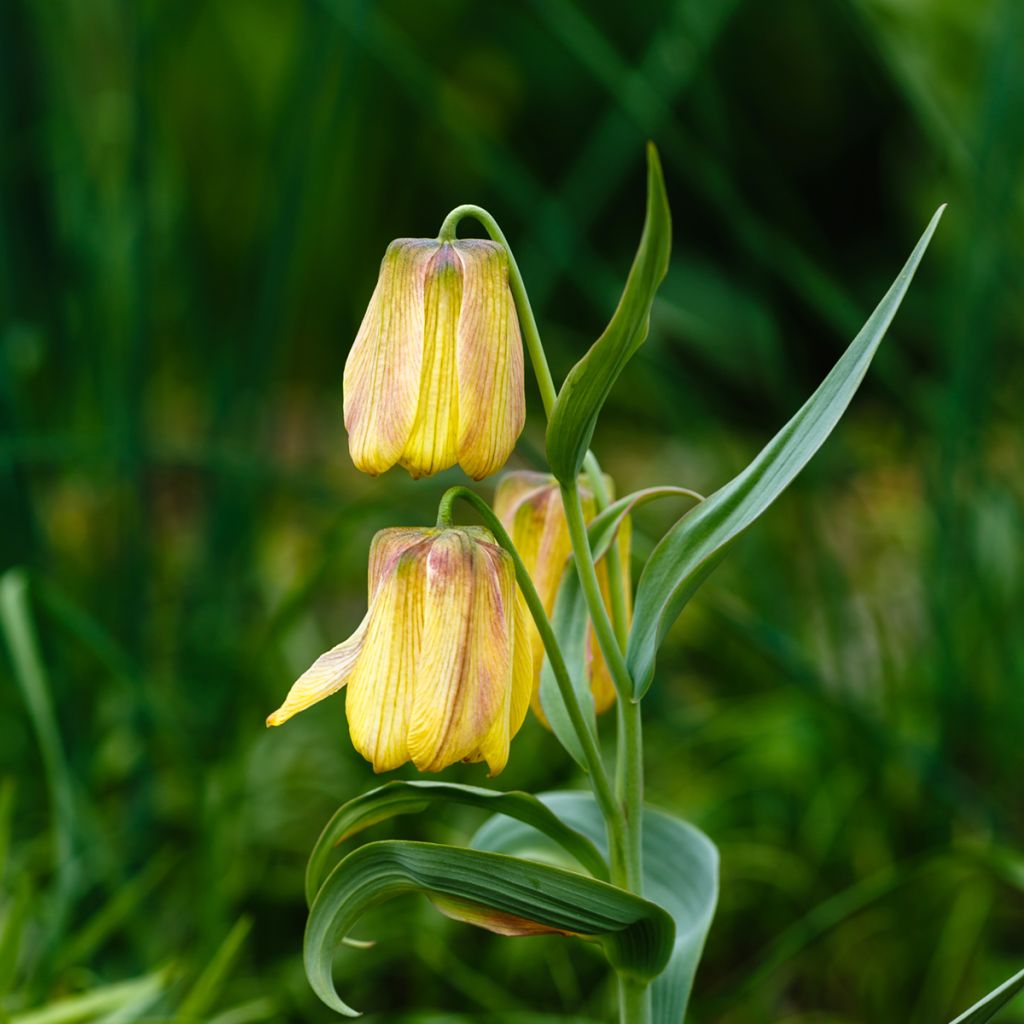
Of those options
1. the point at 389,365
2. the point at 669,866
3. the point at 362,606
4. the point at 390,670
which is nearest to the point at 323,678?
the point at 390,670

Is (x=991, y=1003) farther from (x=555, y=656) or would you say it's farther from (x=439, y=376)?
(x=439, y=376)

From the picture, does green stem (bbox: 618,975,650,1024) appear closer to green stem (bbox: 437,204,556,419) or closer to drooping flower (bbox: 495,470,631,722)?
drooping flower (bbox: 495,470,631,722)

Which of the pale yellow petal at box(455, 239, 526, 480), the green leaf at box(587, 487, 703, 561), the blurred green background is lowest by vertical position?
the blurred green background

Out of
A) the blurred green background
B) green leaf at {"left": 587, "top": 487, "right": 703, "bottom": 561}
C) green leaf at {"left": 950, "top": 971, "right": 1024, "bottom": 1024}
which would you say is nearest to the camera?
green leaf at {"left": 950, "top": 971, "right": 1024, "bottom": 1024}

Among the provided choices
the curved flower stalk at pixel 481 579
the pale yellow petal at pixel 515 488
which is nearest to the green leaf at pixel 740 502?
the curved flower stalk at pixel 481 579

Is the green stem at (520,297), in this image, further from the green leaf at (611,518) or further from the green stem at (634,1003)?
the green stem at (634,1003)

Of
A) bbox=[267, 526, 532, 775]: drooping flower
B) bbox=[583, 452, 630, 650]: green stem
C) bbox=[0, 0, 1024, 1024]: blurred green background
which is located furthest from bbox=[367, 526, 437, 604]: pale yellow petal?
bbox=[0, 0, 1024, 1024]: blurred green background
